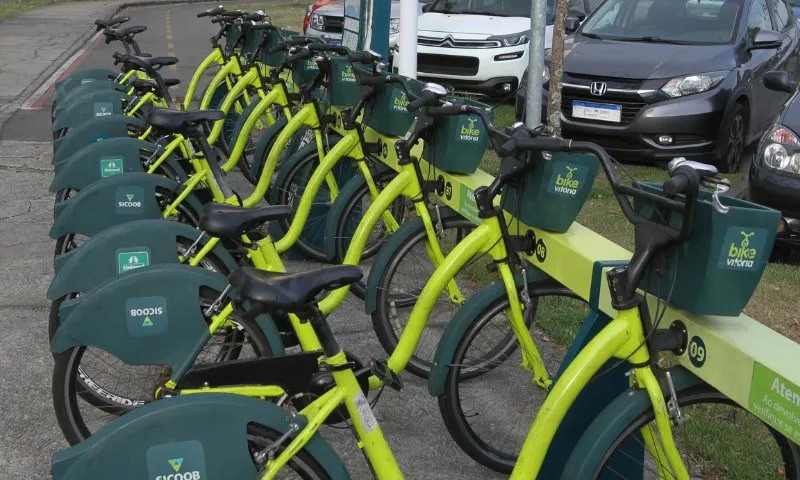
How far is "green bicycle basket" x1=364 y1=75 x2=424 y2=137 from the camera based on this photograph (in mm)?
4781

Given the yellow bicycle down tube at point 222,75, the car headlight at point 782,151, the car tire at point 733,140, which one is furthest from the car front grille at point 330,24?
the car headlight at point 782,151

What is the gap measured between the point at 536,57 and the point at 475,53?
16.9 ft

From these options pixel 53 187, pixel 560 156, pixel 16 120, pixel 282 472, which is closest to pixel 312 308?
pixel 282 472

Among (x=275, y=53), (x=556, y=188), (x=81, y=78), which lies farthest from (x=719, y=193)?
(x=81, y=78)

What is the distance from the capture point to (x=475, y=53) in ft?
35.9

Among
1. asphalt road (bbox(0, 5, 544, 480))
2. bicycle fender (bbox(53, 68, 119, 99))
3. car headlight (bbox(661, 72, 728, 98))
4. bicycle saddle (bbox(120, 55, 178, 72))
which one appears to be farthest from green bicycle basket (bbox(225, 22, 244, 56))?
car headlight (bbox(661, 72, 728, 98))

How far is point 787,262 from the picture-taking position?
6137mm

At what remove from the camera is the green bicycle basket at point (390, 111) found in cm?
478

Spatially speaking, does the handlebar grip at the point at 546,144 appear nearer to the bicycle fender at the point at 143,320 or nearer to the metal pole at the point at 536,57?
the bicycle fender at the point at 143,320

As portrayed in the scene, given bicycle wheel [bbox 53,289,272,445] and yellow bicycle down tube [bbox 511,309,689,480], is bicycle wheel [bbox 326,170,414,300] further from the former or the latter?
yellow bicycle down tube [bbox 511,309,689,480]

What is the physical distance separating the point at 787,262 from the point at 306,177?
3175 mm

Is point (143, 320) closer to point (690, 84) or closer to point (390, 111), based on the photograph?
point (390, 111)

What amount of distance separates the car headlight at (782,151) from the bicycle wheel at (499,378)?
231cm

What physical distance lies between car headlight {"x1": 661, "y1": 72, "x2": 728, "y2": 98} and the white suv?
3138 millimetres
